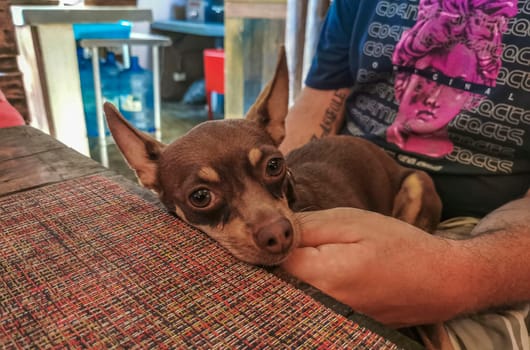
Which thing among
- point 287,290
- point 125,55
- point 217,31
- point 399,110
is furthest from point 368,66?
point 217,31

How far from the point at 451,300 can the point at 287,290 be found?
17.3 inches

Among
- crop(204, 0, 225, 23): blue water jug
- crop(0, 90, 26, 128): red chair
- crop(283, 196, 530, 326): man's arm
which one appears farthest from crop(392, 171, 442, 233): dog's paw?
crop(204, 0, 225, 23): blue water jug

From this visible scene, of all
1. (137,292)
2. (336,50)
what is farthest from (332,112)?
(137,292)

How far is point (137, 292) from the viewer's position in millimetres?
777

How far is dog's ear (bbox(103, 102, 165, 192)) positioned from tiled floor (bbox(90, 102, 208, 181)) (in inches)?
119

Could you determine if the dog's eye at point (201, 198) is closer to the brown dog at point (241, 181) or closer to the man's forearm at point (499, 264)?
the brown dog at point (241, 181)

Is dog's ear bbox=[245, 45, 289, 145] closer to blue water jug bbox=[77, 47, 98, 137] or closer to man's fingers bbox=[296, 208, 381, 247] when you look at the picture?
man's fingers bbox=[296, 208, 381, 247]

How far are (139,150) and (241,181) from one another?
364 mm

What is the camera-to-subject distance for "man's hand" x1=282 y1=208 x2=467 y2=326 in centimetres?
93

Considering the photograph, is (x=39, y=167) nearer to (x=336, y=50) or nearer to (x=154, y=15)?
(x=336, y=50)

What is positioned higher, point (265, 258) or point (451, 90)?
point (451, 90)

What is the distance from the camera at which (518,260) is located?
3.81 ft

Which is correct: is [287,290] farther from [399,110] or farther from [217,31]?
[217,31]

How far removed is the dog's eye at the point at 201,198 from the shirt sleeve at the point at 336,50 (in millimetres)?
1099
